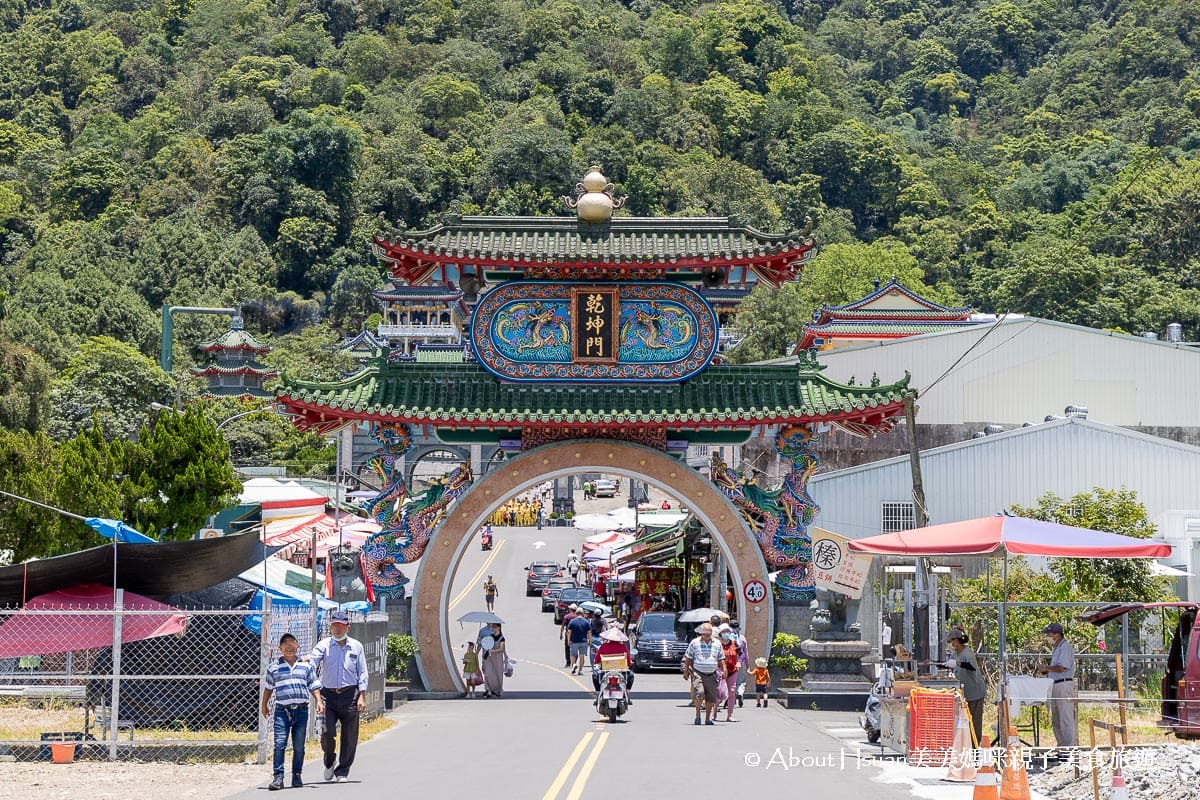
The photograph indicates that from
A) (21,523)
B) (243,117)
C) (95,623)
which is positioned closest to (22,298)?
(243,117)

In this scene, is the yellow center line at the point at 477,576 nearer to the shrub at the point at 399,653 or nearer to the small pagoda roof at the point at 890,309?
the small pagoda roof at the point at 890,309

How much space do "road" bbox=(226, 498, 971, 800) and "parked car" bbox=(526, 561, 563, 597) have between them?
Result: 32.4m

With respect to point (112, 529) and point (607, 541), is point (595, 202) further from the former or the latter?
point (607, 541)

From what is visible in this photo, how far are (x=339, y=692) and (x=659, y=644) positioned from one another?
924 inches

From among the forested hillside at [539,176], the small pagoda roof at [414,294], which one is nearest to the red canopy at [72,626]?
the forested hillside at [539,176]

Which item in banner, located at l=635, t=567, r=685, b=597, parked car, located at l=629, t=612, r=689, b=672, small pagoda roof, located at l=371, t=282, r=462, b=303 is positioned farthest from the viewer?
small pagoda roof, located at l=371, t=282, r=462, b=303

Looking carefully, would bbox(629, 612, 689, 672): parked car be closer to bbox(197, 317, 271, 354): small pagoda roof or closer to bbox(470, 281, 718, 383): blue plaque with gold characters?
bbox(470, 281, 718, 383): blue plaque with gold characters

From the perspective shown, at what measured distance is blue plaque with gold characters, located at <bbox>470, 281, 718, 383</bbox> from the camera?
33625 mm

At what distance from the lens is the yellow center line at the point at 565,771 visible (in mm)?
18234

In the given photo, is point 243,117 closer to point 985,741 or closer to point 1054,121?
point 1054,121

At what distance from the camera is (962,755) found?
2005cm

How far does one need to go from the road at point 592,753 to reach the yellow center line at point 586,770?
2 cm

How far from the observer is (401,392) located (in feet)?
109

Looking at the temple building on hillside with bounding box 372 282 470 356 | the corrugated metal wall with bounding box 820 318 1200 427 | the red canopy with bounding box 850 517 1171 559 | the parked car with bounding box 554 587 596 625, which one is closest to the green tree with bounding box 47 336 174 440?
the parked car with bounding box 554 587 596 625
